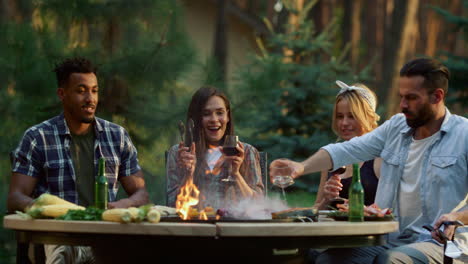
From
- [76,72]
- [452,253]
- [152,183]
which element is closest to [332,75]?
[152,183]

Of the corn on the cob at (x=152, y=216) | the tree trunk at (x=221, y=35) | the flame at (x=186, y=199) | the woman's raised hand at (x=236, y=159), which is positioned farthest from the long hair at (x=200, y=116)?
the tree trunk at (x=221, y=35)

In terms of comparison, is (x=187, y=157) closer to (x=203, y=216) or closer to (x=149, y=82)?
(x=203, y=216)

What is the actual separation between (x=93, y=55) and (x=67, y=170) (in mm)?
3630

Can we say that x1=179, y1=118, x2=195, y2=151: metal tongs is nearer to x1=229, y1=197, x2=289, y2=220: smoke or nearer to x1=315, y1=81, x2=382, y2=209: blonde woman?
x1=229, y1=197, x2=289, y2=220: smoke

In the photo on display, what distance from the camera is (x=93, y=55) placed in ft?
27.6

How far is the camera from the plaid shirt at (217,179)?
492cm

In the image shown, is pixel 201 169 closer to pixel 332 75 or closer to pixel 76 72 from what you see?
pixel 76 72

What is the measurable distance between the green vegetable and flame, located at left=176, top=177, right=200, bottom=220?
1.31 ft

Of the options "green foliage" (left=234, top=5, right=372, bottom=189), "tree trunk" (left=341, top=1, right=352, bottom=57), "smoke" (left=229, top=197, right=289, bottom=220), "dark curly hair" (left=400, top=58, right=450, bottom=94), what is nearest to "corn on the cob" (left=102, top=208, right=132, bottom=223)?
"smoke" (left=229, top=197, right=289, bottom=220)

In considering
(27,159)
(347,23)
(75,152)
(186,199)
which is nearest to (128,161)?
(75,152)

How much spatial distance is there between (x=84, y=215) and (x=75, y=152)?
4.60ft

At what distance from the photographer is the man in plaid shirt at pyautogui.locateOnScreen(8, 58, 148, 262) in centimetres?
487

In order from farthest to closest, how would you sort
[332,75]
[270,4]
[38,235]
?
[270,4] < [332,75] < [38,235]

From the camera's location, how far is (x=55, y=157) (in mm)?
4930
